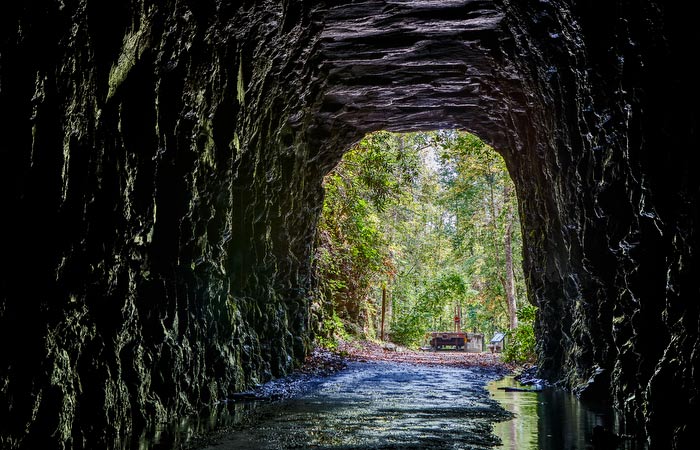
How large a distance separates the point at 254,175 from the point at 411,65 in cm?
332

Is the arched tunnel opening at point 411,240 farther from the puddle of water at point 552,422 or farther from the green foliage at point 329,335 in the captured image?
the puddle of water at point 552,422

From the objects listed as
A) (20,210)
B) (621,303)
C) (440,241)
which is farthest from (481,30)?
(440,241)

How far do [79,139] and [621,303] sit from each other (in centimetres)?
642

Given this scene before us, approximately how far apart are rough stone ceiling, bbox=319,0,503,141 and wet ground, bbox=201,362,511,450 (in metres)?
5.28

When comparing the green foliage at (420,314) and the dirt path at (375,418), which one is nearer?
the dirt path at (375,418)

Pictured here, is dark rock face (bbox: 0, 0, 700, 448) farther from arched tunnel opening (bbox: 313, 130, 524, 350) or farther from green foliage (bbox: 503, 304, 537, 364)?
arched tunnel opening (bbox: 313, 130, 524, 350)

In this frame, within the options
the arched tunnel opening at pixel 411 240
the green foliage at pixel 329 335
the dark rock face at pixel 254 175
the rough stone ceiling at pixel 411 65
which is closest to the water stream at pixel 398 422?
the dark rock face at pixel 254 175

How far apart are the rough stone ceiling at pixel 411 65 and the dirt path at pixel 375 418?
17.3 feet

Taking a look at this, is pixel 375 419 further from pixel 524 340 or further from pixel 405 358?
pixel 405 358

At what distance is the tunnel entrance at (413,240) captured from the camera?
17750 mm

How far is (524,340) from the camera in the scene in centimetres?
1670

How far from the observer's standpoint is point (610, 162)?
272 inches

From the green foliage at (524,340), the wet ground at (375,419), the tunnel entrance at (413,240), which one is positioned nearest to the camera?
the wet ground at (375,419)

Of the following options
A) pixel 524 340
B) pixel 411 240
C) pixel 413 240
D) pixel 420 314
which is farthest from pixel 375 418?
pixel 413 240
